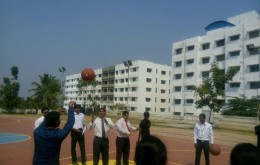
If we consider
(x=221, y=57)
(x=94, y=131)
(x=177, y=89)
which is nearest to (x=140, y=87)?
(x=177, y=89)

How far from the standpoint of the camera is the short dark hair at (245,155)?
7.74ft

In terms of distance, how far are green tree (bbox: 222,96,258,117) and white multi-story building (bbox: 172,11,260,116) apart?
5.43ft

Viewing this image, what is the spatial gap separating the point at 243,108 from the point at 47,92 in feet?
114

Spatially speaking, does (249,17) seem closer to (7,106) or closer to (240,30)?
(240,30)

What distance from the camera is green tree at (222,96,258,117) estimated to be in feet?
132

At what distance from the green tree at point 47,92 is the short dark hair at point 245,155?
5563 cm

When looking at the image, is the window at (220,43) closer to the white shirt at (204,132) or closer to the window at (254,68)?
the window at (254,68)

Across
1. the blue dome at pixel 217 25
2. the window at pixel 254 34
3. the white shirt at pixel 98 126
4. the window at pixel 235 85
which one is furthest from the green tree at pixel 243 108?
the white shirt at pixel 98 126

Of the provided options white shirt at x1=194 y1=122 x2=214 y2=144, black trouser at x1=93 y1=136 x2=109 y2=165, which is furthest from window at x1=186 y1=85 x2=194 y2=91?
black trouser at x1=93 y1=136 x2=109 y2=165

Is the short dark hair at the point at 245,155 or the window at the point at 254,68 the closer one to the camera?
the short dark hair at the point at 245,155

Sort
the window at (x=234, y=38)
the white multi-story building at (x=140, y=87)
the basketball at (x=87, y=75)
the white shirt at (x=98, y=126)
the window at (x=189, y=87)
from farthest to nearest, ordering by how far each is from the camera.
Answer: the white multi-story building at (x=140, y=87)
the window at (x=189, y=87)
the window at (x=234, y=38)
the basketball at (x=87, y=75)
the white shirt at (x=98, y=126)

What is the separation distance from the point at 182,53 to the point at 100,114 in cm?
5568

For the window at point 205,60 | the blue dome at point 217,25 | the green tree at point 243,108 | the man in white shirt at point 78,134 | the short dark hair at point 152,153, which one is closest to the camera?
the short dark hair at point 152,153

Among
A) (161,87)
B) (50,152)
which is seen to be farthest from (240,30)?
(50,152)
